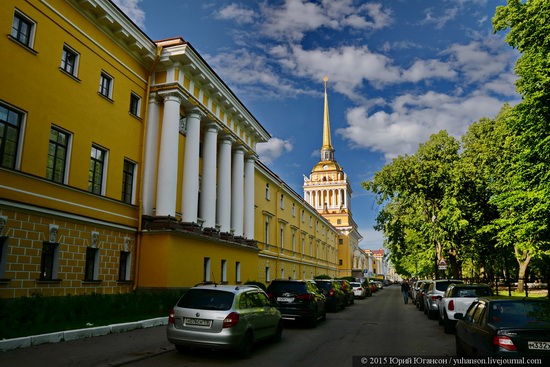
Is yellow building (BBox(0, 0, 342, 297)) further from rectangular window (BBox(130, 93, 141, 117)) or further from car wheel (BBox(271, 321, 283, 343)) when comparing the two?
car wheel (BBox(271, 321, 283, 343))

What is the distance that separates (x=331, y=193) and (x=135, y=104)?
3476 inches

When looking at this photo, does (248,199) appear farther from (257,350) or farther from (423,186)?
(257,350)

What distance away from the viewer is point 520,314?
699 cm

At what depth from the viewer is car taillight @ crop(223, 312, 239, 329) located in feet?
28.9

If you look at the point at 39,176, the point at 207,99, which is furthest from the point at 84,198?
the point at 207,99

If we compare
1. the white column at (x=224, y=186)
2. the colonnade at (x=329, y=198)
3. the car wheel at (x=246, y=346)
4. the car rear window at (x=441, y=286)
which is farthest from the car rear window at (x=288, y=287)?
the colonnade at (x=329, y=198)

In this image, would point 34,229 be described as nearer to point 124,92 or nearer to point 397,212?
point 124,92

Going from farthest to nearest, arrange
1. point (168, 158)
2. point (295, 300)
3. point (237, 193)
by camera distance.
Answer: point (237, 193), point (168, 158), point (295, 300)

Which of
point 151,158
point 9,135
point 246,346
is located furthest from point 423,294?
point 9,135

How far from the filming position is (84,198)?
16.5 metres

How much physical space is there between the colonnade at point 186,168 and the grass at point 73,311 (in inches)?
203

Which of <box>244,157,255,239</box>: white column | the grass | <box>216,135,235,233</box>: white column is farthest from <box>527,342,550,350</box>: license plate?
<box>244,157,255,239</box>: white column

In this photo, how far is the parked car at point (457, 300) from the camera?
13.4 m

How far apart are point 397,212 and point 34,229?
3102 centimetres
